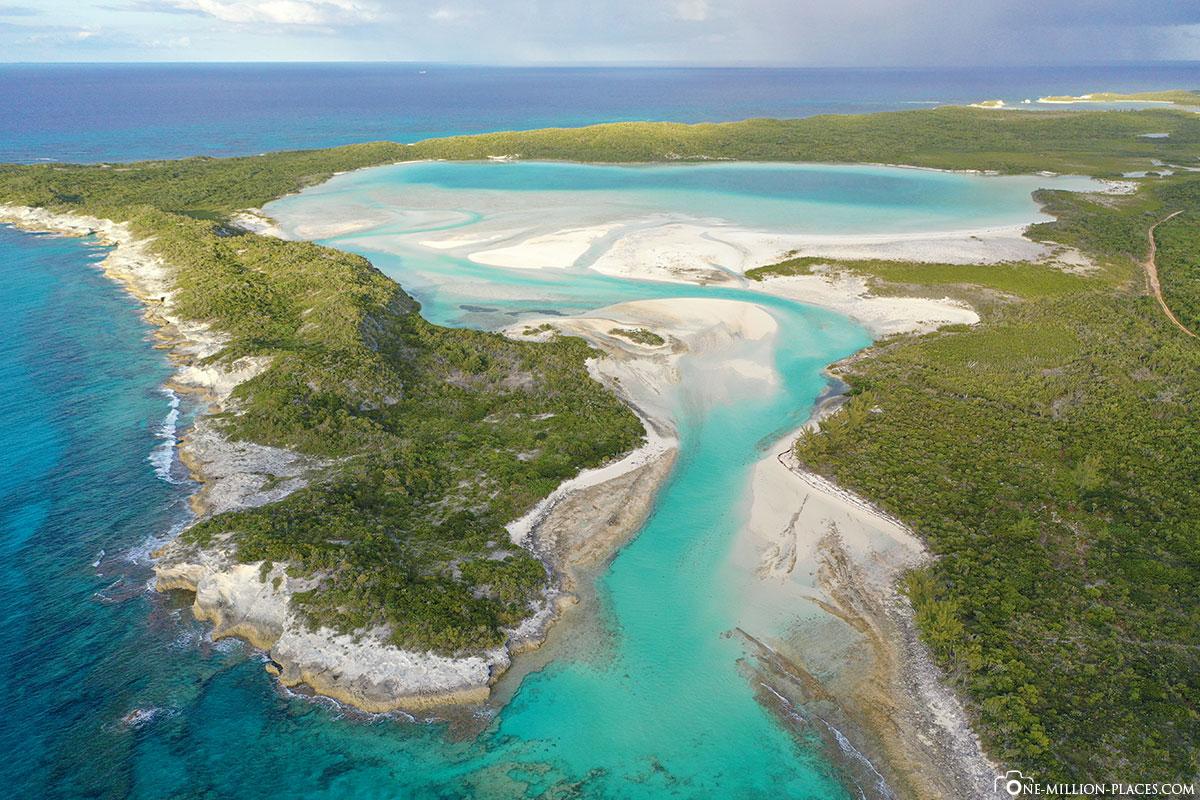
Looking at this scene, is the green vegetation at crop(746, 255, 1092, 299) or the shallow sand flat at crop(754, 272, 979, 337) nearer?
the shallow sand flat at crop(754, 272, 979, 337)

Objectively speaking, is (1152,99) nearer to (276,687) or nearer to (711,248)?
(711,248)

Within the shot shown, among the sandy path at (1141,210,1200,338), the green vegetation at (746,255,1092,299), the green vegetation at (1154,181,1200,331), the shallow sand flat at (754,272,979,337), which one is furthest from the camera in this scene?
the green vegetation at (746,255,1092,299)

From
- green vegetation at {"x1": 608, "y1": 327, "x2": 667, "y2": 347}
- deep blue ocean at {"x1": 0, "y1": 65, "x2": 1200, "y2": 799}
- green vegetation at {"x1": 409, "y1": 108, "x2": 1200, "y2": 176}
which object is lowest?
deep blue ocean at {"x1": 0, "y1": 65, "x2": 1200, "y2": 799}

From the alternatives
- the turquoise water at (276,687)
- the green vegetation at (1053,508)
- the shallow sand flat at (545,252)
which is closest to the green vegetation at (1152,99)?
the green vegetation at (1053,508)

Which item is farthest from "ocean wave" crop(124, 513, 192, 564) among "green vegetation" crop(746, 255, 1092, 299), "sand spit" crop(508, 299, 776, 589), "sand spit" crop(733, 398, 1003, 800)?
"green vegetation" crop(746, 255, 1092, 299)

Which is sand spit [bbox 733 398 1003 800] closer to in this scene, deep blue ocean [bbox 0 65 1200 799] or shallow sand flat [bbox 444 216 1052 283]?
deep blue ocean [bbox 0 65 1200 799]

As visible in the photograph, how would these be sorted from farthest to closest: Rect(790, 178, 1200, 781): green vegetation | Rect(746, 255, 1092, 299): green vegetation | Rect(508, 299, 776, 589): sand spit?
Rect(746, 255, 1092, 299): green vegetation → Rect(508, 299, 776, 589): sand spit → Rect(790, 178, 1200, 781): green vegetation

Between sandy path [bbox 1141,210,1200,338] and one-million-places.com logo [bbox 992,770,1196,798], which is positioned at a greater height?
sandy path [bbox 1141,210,1200,338]

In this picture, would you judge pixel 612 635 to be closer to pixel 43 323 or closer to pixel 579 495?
pixel 579 495
